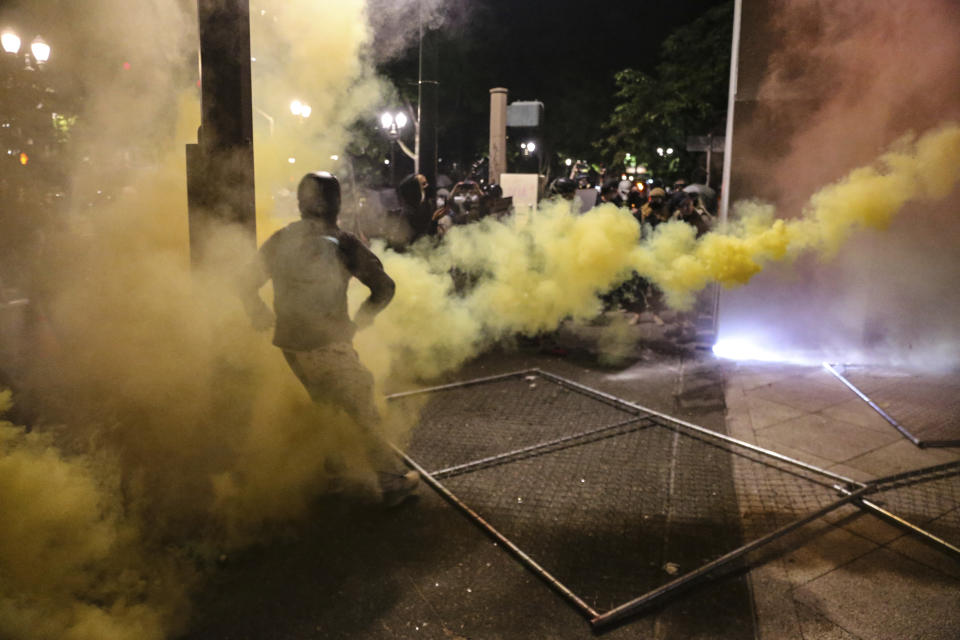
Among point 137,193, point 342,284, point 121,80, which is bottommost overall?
point 342,284

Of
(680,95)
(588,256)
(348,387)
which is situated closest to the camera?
(348,387)

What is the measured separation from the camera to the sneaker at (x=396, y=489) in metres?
3.98

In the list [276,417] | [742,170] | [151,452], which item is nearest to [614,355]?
[742,170]

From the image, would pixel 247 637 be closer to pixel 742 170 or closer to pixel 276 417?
pixel 276 417

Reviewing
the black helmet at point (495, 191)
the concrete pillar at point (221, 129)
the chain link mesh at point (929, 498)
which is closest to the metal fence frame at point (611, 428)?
the chain link mesh at point (929, 498)

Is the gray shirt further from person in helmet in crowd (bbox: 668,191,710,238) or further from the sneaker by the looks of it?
person in helmet in crowd (bbox: 668,191,710,238)

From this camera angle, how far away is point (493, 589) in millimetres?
3242

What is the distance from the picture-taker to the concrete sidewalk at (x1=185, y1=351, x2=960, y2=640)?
2.94m

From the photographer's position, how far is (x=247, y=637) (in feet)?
9.39

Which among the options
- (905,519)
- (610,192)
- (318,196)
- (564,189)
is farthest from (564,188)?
(905,519)

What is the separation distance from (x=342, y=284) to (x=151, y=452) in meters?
1.61

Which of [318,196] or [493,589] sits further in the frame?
[318,196]

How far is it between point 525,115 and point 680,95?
812 cm

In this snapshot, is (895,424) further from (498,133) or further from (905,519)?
(498,133)
